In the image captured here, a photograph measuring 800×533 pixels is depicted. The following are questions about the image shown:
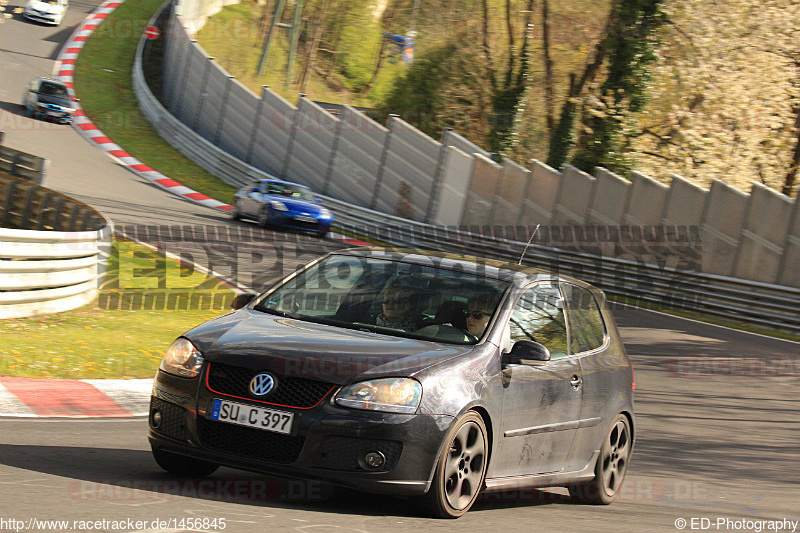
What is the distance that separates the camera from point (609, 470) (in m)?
7.09

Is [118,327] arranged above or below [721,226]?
above

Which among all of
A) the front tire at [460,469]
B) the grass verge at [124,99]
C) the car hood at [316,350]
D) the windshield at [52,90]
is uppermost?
the car hood at [316,350]

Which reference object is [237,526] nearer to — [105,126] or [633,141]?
[633,141]

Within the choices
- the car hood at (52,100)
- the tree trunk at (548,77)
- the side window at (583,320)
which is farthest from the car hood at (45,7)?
the side window at (583,320)

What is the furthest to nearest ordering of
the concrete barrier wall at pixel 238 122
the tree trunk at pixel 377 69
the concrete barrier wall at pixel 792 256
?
1. the tree trunk at pixel 377 69
2. the concrete barrier wall at pixel 238 122
3. the concrete barrier wall at pixel 792 256

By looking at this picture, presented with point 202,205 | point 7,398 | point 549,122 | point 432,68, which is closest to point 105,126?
point 202,205

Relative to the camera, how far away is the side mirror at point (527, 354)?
562cm

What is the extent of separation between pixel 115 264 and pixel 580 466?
12.2m

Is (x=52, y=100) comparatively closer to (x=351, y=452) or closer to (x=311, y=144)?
(x=311, y=144)

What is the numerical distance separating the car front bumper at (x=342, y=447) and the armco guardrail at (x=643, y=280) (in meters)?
14.2

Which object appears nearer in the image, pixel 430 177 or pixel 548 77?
pixel 430 177

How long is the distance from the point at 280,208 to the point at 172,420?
2060 cm

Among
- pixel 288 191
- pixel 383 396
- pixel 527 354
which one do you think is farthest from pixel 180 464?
pixel 288 191

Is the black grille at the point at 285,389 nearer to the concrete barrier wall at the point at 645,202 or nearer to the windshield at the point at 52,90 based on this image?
the concrete barrier wall at the point at 645,202
